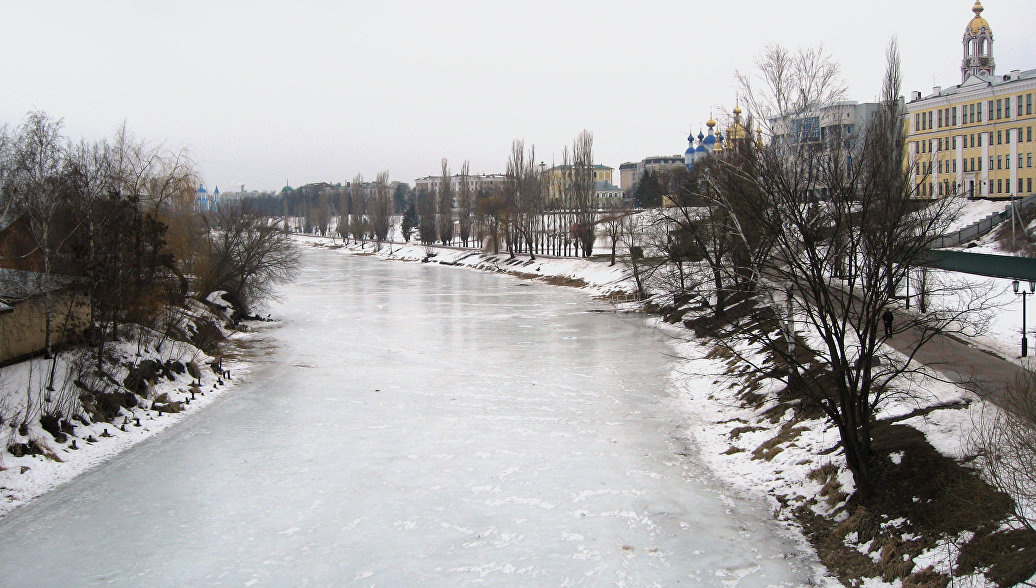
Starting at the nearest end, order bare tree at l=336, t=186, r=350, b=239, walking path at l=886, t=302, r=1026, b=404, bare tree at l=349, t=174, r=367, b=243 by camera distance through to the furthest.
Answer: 1. walking path at l=886, t=302, r=1026, b=404
2. bare tree at l=349, t=174, r=367, b=243
3. bare tree at l=336, t=186, r=350, b=239

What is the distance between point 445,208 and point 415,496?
2700 inches

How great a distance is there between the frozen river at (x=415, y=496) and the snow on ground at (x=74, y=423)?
428 millimetres

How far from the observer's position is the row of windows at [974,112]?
41531 mm

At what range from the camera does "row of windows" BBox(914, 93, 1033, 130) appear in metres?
41.5

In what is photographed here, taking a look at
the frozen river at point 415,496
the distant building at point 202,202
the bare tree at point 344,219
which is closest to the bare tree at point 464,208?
the bare tree at point 344,219

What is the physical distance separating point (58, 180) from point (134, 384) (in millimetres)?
5256

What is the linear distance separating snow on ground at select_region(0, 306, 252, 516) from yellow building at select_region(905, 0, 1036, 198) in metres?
37.6

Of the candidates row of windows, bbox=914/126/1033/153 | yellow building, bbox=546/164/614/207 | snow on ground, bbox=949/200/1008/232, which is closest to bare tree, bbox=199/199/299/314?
yellow building, bbox=546/164/614/207

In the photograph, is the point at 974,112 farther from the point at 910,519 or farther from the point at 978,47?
the point at 910,519

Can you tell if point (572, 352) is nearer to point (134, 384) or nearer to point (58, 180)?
point (134, 384)

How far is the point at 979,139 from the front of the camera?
44188 mm

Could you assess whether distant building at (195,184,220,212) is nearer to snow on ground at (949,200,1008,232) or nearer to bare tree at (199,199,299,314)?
bare tree at (199,199,299,314)

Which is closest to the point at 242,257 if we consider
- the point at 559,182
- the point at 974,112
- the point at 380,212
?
the point at 559,182

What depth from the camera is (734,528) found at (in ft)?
33.2
